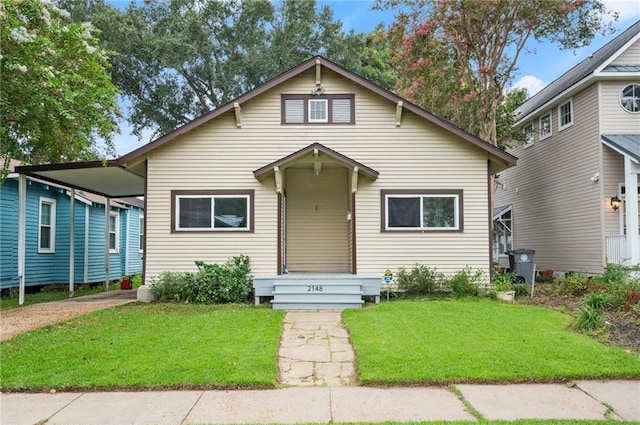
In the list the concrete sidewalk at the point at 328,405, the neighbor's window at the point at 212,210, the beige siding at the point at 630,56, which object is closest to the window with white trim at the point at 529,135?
the beige siding at the point at 630,56

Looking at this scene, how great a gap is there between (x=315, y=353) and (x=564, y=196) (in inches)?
513

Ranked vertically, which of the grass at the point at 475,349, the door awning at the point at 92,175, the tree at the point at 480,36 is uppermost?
the tree at the point at 480,36

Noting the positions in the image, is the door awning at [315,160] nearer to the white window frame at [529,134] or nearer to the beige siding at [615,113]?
the beige siding at [615,113]

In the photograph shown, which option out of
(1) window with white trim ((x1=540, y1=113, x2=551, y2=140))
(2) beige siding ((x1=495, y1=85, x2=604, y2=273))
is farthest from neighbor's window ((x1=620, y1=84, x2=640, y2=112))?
(1) window with white trim ((x1=540, y1=113, x2=551, y2=140))

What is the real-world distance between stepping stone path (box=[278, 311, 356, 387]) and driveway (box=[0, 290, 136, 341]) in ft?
14.5

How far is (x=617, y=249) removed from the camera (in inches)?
519

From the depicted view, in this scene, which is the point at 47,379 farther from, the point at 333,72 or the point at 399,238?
the point at 333,72

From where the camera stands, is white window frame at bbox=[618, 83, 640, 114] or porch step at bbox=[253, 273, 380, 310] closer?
porch step at bbox=[253, 273, 380, 310]

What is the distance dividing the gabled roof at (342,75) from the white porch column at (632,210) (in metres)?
3.39

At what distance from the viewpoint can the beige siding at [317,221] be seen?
13.4m

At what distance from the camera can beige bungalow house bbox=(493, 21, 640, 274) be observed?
13555 mm

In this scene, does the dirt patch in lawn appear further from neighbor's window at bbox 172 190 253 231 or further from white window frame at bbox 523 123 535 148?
white window frame at bbox 523 123 535 148

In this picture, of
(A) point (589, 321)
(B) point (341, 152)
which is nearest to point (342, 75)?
(B) point (341, 152)

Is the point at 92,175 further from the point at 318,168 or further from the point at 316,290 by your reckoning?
the point at 316,290
